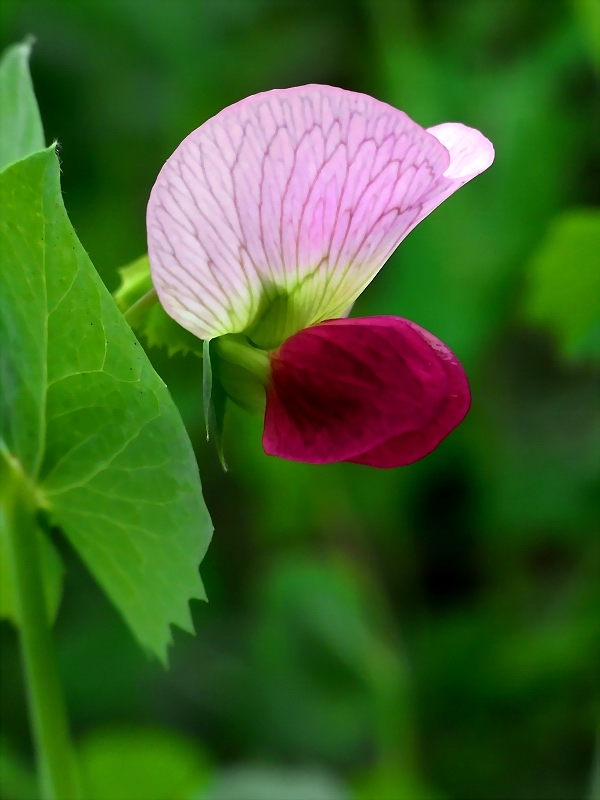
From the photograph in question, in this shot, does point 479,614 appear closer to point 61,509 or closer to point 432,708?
point 432,708

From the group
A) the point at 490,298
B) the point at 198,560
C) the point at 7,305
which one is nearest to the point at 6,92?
the point at 7,305

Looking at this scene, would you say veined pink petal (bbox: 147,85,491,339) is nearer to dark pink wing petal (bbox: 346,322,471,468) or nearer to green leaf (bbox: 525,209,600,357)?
dark pink wing petal (bbox: 346,322,471,468)

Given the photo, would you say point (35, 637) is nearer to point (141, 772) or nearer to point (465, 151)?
point (465, 151)

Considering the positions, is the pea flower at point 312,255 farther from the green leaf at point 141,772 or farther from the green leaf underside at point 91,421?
the green leaf at point 141,772

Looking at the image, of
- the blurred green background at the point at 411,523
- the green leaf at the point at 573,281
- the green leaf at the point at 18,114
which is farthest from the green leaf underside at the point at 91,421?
the blurred green background at the point at 411,523

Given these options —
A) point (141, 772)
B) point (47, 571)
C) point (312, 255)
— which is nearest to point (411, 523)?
point (141, 772)

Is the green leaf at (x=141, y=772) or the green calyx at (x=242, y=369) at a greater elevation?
the green calyx at (x=242, y=369)

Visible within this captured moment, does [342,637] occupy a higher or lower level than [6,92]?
lower
